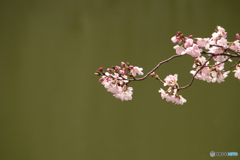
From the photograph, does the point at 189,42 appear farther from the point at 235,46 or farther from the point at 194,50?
the point at 235,46

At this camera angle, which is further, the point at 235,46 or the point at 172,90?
the point at 172,90

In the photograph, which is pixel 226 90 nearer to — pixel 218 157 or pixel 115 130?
pixel 218 157

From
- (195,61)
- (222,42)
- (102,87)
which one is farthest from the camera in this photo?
(102,87)

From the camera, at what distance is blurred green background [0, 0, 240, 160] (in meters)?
2.19

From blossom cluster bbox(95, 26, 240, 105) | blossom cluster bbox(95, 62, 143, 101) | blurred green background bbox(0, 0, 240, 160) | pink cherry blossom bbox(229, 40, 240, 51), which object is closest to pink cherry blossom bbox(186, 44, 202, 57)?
blossom cluster bbox(95, 26, 240, 105)

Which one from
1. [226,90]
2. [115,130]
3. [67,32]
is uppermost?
[67,32]

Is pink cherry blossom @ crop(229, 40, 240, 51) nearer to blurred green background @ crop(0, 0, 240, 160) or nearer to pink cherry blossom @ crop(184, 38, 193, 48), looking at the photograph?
pink cherry blossom @ crop(184, 38, 193, 48)

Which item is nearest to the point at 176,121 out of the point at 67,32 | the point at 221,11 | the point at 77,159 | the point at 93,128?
the point at 93,128

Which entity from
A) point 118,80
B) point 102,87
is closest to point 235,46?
point 118,80

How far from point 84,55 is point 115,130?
84cm

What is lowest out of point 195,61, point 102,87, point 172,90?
point 172,90

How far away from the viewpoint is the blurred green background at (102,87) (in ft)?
7.18

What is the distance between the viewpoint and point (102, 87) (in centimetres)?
222

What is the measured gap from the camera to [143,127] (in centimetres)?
220
